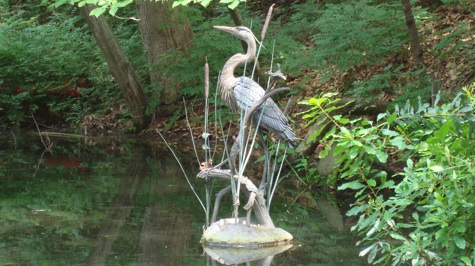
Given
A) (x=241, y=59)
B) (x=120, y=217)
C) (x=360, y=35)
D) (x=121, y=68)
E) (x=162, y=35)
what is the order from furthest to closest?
(x=162, y=35) < (x=121, y=68) < (x=360, y=35) < (x=120, y=217) < (x=241, y=59)

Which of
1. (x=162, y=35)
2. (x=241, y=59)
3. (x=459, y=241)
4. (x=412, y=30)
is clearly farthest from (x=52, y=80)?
(x=459, y=241)

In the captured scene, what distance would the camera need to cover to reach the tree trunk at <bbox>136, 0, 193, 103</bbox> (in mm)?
14466

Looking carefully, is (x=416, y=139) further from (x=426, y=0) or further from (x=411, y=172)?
(x=426, y=0)

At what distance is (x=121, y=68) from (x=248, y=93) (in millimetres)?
8003

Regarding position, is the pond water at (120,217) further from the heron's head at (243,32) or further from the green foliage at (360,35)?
the green foliage at (360,35)

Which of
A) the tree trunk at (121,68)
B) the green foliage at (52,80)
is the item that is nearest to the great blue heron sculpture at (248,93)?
the tree trunk at (121,68)

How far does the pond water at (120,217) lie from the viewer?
627 centimetres

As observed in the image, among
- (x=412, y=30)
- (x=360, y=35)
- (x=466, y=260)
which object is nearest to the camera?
(x=466, y=260)

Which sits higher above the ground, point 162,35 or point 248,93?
point 248,93

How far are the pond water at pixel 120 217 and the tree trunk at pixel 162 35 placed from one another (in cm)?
288

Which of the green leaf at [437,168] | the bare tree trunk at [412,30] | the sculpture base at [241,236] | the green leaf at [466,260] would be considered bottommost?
the sculpture base at [241,236]

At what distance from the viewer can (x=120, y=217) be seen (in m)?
7.81

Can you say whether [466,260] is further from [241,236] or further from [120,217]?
[120,217]

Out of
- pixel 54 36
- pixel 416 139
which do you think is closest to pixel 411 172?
pixel 416 139
